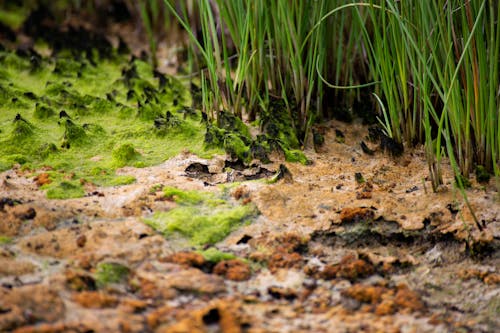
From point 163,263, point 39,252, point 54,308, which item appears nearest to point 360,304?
point 163,263

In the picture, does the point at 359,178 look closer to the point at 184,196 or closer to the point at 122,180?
the point at 184,196

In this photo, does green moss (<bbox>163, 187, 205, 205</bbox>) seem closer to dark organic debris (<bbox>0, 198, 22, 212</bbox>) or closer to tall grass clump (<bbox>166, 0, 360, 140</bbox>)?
dark organic debris (<bbox>0, 198, 22, 212</bbox>)

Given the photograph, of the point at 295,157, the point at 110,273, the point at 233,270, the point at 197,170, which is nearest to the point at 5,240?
the point at 110,273

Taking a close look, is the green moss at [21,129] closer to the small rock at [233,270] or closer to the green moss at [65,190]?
the green moss at [65,190]

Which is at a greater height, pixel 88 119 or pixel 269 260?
pixel 88 119

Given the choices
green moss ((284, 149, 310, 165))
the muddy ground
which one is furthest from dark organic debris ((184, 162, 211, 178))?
green moss ((284, 149, 310, 165))

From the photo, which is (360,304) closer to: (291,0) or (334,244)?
(334,244)
